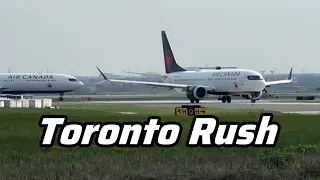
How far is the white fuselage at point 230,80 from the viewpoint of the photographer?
8438cm

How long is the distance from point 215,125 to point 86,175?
17.9 ft

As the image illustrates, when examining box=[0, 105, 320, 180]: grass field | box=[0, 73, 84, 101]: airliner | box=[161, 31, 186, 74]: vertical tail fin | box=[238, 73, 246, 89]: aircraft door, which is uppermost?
box=[0, 105, 320, 180]: grass field

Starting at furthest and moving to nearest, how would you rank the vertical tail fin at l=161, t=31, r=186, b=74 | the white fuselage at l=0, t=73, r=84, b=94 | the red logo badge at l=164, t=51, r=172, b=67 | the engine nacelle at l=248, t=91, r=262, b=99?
the red logo badge at l=164, t=51, r=172, b=67
the vertical tail fin at l=161, t=31, r=186, b=74
the white fuselage at l=0, t=73, r=84, b=94
the engine nacelle at l=248, t=91, r=262, b=99

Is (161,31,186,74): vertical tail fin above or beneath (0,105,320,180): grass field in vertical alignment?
beneath

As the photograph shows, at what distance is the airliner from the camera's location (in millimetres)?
99500

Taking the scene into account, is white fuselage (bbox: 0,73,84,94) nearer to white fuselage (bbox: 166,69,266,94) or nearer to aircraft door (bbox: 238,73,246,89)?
white fuselage (bbox: 166,69,266,94)

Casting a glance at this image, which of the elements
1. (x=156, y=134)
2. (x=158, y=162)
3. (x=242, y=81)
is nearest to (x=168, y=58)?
(x=242, y=81)

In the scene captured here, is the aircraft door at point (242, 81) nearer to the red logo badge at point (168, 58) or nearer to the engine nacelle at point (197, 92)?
the engine nacelle at point (197, 92)

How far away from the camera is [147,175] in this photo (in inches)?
784

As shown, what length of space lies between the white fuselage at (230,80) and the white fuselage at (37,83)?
56.0 feet

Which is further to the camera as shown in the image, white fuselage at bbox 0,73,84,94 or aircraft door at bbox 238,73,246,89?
white fuselage at bbox 0,73,84,94

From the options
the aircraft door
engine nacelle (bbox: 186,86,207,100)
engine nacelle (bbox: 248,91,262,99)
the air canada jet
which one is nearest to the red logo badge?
the air canada jet

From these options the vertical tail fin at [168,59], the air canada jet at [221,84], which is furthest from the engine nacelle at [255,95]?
the vertical tail fin at [168,59]

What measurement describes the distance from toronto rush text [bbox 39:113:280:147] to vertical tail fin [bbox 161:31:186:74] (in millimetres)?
75100
